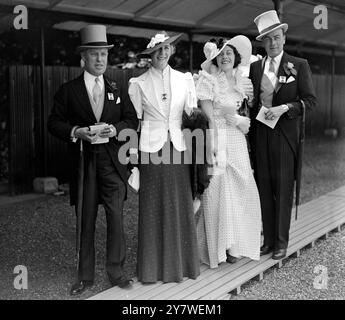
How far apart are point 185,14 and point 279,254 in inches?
163

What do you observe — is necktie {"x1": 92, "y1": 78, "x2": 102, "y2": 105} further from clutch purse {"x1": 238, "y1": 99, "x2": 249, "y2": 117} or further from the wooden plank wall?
the wooden plank wall

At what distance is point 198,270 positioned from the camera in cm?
380

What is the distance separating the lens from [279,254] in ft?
14.1

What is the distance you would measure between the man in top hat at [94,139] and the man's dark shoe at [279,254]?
52.3 inches

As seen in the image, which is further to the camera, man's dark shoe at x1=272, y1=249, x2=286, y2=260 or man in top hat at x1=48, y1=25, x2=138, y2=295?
man's dark shoe at x1=272, y1=249, x2=286, y2=260

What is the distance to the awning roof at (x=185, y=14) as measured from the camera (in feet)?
20.5

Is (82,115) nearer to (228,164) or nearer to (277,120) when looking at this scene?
(228,164)

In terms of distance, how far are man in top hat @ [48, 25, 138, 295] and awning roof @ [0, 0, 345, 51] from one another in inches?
102

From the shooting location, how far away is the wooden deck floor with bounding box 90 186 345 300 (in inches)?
135

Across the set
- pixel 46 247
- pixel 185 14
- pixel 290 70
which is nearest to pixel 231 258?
pixel 290 70

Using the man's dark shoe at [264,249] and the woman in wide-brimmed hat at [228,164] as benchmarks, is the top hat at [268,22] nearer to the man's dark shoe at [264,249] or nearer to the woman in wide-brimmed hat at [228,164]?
the woman in wide-brimmed hat at [228,164]

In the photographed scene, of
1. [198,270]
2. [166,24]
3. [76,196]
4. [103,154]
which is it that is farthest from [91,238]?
[166,24]

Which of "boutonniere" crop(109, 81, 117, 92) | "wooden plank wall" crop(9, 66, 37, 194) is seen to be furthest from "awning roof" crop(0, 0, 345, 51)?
"boutonniere" crop(109, 81, 117, 92)
